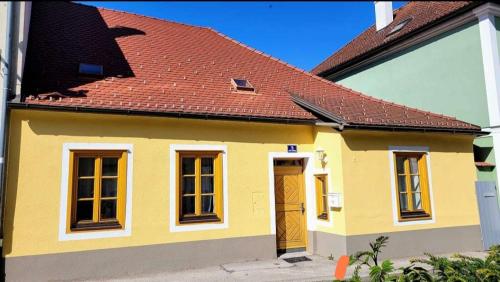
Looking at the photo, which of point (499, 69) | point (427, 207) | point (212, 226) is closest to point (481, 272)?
point (427, 207)

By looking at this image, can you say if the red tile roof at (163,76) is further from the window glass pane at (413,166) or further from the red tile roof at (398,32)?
the red tile roof at (398,32)

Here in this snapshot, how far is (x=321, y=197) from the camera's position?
8961mm

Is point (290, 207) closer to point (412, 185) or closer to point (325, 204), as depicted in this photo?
point (325, 204)

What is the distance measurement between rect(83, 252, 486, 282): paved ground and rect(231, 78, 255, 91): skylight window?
14.4ft

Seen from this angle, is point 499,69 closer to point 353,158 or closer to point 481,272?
point 353,158

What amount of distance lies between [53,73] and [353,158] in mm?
6828

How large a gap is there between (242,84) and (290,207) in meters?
3.50

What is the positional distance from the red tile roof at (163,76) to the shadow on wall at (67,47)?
0.8 inches

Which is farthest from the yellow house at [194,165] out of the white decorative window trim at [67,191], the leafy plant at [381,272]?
the leafy plant at [381,272]

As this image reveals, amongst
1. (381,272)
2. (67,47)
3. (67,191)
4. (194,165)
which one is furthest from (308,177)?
(67,47)

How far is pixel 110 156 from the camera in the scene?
739cm

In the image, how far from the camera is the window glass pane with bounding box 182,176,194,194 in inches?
316

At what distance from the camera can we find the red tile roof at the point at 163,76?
7641mm

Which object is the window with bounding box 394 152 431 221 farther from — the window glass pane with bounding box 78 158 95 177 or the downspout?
the downspout
